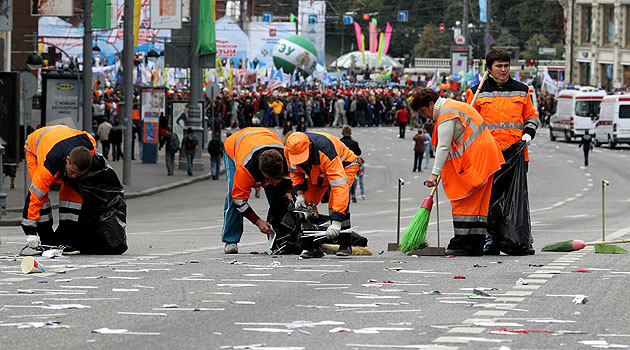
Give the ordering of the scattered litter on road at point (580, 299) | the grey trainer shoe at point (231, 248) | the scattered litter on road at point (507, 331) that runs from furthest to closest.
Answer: the grey trainer shoe at point (231, 248) < the scattered litter on road at point (580, 299) < the scattered litter on road at point (507, 331)

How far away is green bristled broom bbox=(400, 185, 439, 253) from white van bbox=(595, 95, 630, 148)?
4035 cm

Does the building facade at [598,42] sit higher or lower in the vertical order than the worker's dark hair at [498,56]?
higher

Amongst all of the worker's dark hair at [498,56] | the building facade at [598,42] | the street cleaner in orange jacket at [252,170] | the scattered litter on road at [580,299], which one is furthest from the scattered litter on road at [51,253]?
the building facade at [598,42]

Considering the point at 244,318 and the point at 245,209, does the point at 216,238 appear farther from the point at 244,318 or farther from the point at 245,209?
the point at 244,318

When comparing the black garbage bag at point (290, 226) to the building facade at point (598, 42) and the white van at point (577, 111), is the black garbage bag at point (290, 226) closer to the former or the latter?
the white van at point (577, 111)

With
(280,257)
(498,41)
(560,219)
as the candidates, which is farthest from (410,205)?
(498,41)

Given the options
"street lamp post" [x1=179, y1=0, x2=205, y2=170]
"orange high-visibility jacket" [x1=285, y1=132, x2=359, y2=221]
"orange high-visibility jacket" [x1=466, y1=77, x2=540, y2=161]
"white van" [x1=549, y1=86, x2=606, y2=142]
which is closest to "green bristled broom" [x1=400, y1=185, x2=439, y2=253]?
"orange high-visibility jacket" [x1=285, y1=132, x2=359, y2=221]

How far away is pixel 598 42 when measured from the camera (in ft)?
326

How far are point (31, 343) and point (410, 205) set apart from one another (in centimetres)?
2261

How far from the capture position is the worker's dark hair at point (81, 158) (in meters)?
12.4

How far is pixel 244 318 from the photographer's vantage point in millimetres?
8461

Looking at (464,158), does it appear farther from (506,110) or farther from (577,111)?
(577,111)

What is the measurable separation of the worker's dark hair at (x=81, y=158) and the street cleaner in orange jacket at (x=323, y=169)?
6.29 ft

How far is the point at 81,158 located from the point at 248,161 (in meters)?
1.60
